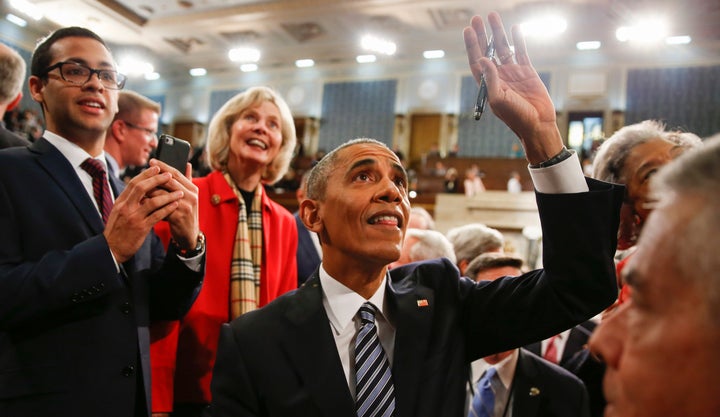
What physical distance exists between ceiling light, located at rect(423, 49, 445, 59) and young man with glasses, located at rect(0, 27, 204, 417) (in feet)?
43.4

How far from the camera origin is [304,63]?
15617 mm

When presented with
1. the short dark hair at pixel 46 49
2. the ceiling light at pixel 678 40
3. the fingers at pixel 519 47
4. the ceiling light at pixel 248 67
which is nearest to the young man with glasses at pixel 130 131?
the short dark hair at pixel 46 49

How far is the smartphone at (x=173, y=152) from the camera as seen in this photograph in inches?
59.2

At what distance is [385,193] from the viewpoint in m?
1.50

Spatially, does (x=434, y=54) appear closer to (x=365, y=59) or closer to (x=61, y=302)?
(x=365, y=59)

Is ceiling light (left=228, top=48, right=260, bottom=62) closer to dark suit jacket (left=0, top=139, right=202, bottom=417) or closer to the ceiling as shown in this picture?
the ceiling

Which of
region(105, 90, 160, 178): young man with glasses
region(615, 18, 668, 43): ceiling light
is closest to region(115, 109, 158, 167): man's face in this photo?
region(105, 90, 160, 178): young man with glasses

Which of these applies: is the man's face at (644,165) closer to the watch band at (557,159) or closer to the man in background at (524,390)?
the watch band at (557,159)

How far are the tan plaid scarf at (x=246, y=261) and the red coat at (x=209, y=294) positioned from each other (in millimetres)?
21

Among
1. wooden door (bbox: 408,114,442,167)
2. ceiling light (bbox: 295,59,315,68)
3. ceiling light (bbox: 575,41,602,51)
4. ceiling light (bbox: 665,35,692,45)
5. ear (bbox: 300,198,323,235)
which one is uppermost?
ceiling light (bbox: 575,41,602,51)

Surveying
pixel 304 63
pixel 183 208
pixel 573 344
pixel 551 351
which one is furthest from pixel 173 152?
pixel 304 63

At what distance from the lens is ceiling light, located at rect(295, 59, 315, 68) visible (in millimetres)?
15227

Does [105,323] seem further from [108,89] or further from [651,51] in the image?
[651,51]

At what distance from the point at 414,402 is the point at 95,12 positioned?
44.3ft
